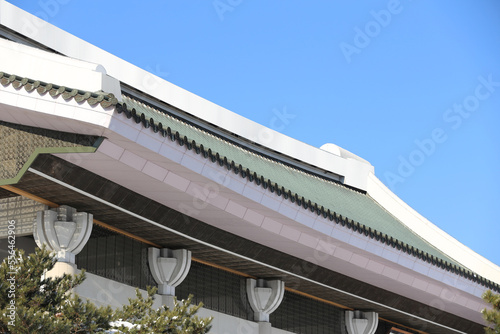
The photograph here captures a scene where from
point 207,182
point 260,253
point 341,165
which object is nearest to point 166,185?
A: point 207,182

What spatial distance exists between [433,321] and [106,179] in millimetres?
12635

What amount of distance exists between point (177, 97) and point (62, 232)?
787cm

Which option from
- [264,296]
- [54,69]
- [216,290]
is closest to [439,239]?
[264,296]

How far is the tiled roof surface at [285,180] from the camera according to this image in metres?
12.5

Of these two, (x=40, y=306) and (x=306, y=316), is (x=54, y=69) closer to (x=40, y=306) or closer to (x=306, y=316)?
(x=40, y=306)

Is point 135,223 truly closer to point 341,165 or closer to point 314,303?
point 314,303

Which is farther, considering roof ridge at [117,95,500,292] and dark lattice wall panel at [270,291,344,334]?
dark lattice wall panel at [270,291,344,334]

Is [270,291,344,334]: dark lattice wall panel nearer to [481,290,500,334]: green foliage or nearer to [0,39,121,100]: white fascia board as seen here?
[481,290,500,334]: green foliage

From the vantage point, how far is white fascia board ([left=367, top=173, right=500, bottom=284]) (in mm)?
27734

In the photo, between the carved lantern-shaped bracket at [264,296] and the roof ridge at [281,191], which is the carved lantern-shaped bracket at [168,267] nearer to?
the carved lantern-shaped bracket at [264,296]

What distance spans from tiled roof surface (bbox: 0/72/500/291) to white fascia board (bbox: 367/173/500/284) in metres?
0.27

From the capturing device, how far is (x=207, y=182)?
1496cm

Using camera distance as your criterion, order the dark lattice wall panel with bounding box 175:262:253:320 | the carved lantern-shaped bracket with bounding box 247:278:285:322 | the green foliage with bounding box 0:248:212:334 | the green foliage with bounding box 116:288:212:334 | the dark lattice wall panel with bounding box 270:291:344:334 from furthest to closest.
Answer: the dark lattice wall panel with bounding box 270:291:344:334 → the carved lantern-shaped bracket with bounding box 247:278:285:322 → the dark lattice wall panel with bounding box 175:262:253:320 → the green foliage with bounding box 116:288:212:334 → the green foliage with bounding box 0:248:212:334

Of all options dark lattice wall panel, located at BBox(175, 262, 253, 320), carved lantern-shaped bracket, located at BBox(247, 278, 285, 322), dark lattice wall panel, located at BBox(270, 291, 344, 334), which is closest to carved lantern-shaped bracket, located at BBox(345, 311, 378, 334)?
dark lattice wall panel, located at BBox(270, 291, 344, 334)
